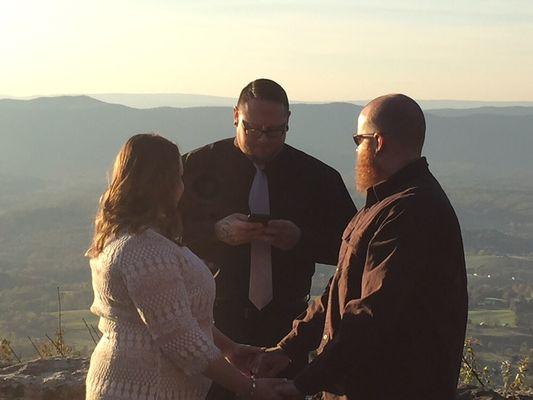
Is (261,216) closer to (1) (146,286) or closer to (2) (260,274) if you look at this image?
(2) (260,274)

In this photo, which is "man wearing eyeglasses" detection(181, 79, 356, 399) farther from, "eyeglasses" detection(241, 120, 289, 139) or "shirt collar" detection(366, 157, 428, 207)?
"shirt collar" detection(366, 157, 428, 207)

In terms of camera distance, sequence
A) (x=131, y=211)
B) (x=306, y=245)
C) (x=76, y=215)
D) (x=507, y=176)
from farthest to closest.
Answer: (x=507, y=176) → (x=76, y=215) → (x=306, y=245) → (x=131, y=211)

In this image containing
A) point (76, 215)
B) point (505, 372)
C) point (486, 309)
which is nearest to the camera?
point (505, 372)

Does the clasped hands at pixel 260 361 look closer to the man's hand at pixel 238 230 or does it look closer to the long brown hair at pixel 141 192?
the man's hand at pixel 238 230

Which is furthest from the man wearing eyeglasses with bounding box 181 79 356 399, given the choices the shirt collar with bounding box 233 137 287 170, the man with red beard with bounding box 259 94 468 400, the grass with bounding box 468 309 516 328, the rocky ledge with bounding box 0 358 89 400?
the grass with bounding box 468 309 516 328

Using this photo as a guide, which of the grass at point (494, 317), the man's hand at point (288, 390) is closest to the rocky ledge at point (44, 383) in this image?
the man's hand at point (288, 390)

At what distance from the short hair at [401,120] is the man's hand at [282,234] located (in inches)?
44.9

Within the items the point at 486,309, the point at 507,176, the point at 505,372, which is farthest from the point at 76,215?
the point at 505,372

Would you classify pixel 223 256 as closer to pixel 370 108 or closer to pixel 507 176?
pixel 370 108

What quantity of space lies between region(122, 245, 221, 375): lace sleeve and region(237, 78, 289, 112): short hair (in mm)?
1592

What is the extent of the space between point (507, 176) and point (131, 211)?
620ft

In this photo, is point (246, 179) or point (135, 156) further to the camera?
point (246, 179)

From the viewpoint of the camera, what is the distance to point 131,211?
132 inches

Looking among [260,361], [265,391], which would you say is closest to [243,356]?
[260,361]
